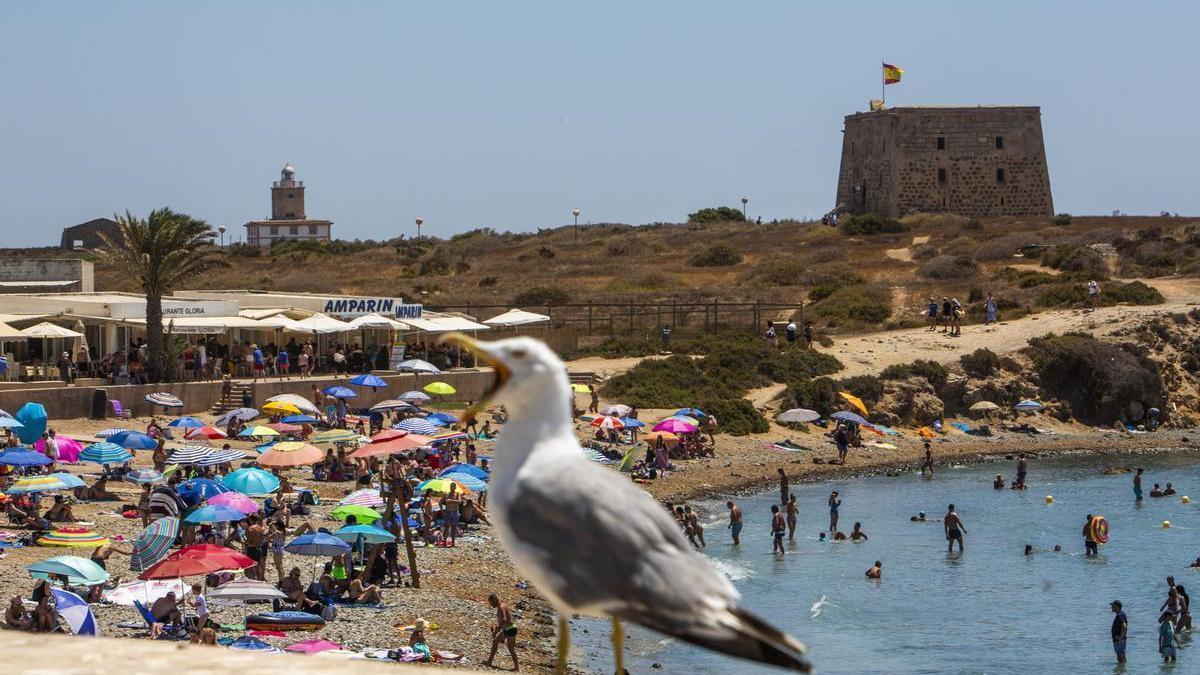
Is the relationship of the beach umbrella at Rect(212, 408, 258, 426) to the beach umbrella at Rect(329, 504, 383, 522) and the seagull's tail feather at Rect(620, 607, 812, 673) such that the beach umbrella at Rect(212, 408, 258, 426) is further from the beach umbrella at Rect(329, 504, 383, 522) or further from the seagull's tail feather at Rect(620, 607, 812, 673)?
the seagull's tail feather at Rect(620, 607, 812, 673)

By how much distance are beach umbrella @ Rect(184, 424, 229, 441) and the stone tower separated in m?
60.7

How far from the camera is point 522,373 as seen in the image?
14.3 ft

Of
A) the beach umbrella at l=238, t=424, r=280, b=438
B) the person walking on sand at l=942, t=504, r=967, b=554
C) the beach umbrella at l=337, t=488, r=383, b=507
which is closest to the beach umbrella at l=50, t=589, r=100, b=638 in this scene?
the beach umbrella at l=337, t=488, r=383, b=507

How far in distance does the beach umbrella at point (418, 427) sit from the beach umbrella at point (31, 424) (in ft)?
23.8

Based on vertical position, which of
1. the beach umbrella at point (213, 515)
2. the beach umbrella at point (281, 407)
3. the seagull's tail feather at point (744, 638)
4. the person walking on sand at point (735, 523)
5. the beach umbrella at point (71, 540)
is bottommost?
the person walking on sand at point (735, 523)

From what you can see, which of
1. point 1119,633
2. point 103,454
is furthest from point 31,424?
point 1119,633

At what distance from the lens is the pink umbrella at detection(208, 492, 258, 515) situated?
20719 mm

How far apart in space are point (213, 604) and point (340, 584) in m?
2.18

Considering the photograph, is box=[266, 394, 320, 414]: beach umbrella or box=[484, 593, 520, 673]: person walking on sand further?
box=[266, 394, 320, 414]: beach umbrella

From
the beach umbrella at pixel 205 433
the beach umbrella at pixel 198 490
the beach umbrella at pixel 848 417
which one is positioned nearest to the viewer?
the beach umbrella at pixel 198 490

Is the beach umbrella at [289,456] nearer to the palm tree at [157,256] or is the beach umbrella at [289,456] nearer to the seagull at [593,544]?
the palm tree at [157,256]

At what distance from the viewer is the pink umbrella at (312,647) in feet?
52.4

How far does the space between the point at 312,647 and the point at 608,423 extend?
2066 centimetres

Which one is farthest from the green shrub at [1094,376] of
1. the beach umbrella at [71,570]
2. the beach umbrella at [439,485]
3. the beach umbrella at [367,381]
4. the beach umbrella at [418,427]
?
the beach umbrella at [71,570]
